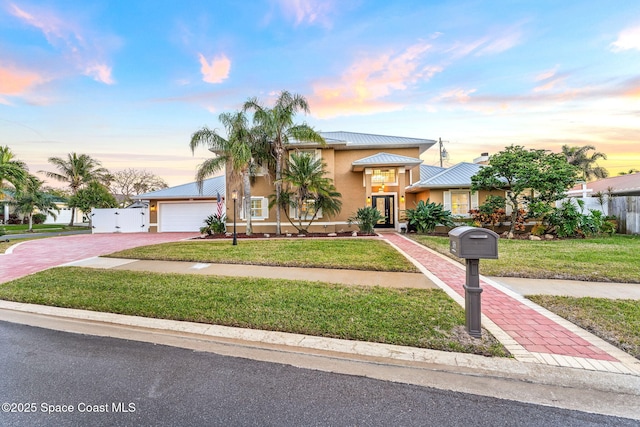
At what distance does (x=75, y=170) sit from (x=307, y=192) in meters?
27.2

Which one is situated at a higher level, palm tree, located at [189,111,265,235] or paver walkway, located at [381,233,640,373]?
palm tree, located at [189,111,265,235]

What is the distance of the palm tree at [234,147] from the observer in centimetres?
1453

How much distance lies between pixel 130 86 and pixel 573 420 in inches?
729

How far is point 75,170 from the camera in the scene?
28.1 metres

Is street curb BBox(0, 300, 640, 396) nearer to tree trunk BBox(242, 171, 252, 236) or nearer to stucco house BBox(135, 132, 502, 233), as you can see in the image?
tree trunk BBox(242, 171, 252, 236)

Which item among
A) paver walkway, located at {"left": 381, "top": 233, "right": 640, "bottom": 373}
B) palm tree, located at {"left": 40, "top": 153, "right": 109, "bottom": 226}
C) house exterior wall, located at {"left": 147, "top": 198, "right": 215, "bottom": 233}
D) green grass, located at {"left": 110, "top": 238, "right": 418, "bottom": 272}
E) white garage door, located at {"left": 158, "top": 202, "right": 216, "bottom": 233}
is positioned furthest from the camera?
palm tree, located at {"left": 40, "top": 153, "right": 109, "bottom": 226}

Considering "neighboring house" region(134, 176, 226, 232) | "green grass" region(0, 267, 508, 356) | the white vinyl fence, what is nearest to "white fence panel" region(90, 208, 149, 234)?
"neighboring house" region(134, 176, 226, 232)

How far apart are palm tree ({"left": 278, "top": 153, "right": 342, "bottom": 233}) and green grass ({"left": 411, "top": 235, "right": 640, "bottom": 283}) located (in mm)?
6972

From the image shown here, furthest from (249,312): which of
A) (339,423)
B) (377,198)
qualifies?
(377,198)

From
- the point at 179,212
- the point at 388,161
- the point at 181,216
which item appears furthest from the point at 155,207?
the point at 388,161

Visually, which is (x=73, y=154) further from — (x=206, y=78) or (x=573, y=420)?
(x=573, y=420)

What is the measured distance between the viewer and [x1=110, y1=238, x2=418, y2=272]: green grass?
8.12 meters

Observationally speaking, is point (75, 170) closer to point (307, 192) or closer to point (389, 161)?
point (307, 192)

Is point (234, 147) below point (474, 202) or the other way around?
the other way around
